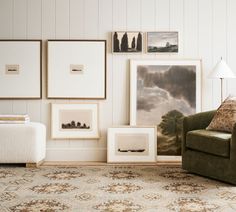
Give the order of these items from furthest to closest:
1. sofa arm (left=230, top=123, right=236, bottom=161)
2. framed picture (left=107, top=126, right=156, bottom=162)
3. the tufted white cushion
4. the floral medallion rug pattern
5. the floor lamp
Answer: framed picture (left=107, top=126, right=156, bottom=162)
the floor lamp
the tufted white cushion
sofa arm (left=230, top=123, right=236, bottom=161)
the floral medallion rug pattern

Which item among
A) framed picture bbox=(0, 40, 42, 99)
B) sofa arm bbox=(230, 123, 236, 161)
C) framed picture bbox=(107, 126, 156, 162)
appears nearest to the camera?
sofa arm bbox=(230, 123, 236, 161)

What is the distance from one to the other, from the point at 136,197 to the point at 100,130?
1.99m

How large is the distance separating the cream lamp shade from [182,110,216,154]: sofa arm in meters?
0.49

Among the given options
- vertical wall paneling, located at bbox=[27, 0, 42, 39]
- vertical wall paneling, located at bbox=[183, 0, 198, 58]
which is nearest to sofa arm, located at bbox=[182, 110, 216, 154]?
vertical wall paneling, located at bbox=[183, 0, 198, 58]

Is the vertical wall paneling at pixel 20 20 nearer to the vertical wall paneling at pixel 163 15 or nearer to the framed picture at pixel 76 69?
the framed picture at pixel 76 69

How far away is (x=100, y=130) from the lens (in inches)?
204

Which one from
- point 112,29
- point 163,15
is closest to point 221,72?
point 163,15

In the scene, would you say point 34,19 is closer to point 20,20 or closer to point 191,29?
point 20,20

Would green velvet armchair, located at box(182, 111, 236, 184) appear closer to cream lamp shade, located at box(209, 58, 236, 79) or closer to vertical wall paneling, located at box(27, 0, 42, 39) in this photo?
cream lamp shade, located at box(209, 58, 236, 79)

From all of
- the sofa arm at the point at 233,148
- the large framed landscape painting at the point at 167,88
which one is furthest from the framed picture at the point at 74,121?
the sofa arm at the point at 233,148

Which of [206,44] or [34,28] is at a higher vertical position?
[34,28]

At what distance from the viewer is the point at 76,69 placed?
5.13 meters

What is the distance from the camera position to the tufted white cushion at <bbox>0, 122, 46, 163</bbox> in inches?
182

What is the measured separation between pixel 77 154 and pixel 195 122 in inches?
64.0
